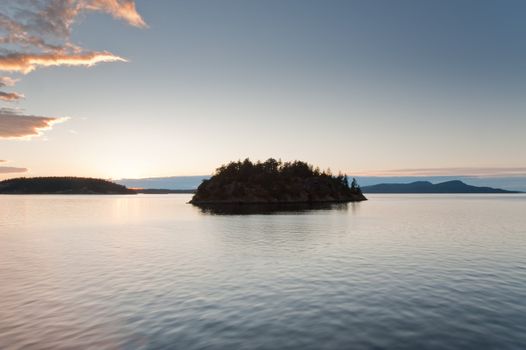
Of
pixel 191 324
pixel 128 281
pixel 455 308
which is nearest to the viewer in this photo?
pixel 191 324

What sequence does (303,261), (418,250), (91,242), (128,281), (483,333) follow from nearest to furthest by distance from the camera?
(483,333) < (128,281) < (303,261) < (418,250) < (91,242)

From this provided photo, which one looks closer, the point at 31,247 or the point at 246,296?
the point at 246,296

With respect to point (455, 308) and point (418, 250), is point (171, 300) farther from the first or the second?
point (418, 250)

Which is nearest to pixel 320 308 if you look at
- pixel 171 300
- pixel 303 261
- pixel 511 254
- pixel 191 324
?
pixel 191 324

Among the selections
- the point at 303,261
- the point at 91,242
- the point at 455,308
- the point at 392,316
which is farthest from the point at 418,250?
the point at 91,242

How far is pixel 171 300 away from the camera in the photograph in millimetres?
25719

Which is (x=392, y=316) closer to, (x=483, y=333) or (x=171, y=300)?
(x=483, y=333)

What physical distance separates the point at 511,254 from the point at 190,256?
4029 cm

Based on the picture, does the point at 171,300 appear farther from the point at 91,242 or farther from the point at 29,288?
the point at 91,242

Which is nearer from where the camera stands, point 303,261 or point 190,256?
point 303,261

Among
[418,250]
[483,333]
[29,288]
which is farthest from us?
[418,250]

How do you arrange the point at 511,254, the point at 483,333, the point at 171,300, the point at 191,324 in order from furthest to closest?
1. the point at 511,254
2. the point at 171,300
3. the point at 191,324
4. the point at 483,333

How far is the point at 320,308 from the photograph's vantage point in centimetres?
2348

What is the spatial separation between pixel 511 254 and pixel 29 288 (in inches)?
2072
